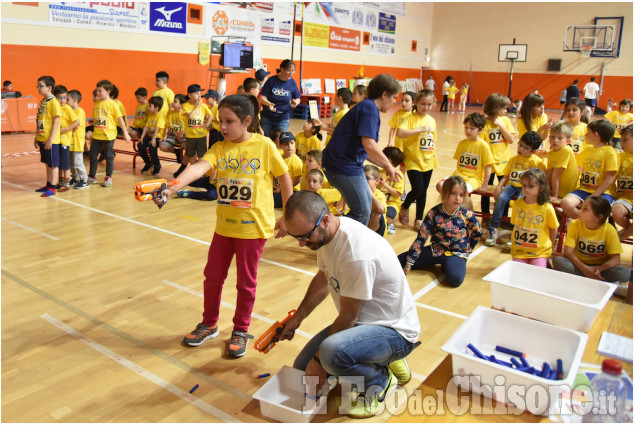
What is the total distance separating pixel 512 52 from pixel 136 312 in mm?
25082

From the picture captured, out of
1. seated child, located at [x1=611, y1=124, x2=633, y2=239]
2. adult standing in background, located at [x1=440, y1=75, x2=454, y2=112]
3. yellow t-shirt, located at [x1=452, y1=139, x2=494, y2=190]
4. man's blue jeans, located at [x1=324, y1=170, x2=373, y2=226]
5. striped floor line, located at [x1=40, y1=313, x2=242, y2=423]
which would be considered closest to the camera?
striped floor line, located at [x1=40, y1=313, x2=242, y2=423]

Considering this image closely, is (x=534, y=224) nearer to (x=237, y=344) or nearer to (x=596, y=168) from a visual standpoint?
(x=596, y=168)

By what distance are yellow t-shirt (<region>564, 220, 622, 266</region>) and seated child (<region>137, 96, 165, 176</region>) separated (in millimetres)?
6247

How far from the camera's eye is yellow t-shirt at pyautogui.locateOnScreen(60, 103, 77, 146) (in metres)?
7.62

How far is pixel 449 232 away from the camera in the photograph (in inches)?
201

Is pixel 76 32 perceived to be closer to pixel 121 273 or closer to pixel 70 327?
pixel 121 273

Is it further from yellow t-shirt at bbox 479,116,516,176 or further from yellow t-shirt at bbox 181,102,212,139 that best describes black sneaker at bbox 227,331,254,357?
yellow t-shirt at bbox 181,102,212,139

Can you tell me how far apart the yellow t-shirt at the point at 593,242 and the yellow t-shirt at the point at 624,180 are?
3.46 feet

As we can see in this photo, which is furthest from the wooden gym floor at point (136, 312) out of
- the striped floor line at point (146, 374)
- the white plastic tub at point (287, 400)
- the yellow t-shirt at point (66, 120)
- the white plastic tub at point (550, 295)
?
the yellow t-shirt at point (66, 120)

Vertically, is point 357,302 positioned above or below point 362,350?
above

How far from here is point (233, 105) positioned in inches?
131

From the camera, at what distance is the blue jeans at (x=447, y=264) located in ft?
16.0

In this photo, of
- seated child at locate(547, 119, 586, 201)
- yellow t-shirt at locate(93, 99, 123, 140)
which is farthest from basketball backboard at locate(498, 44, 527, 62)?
yellow t-shirt at locate(93, 99, 123, 140)

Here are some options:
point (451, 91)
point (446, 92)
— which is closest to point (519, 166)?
point (451, 91)
